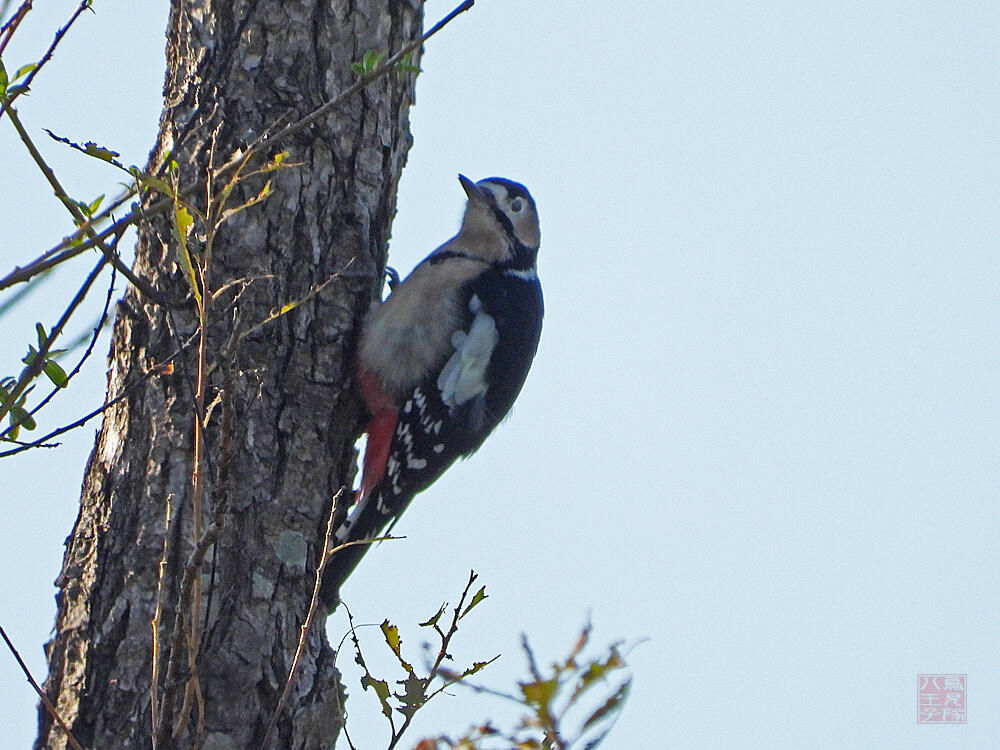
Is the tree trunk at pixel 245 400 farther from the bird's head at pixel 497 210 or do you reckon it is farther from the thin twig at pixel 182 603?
the bird's head at pixel 497 210

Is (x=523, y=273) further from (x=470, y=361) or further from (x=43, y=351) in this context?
(x=43, y=351)

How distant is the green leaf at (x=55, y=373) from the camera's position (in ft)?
7.66

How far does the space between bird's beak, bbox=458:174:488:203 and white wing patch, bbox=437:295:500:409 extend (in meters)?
0.57

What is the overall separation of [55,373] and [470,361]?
1828 mm

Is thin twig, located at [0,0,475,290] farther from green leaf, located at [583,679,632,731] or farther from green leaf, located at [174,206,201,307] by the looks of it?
green leaf, located at [583,679,632,731]

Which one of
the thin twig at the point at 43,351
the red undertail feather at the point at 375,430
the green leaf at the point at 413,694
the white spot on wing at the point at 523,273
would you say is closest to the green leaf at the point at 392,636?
the green leaf at the point at 413,694

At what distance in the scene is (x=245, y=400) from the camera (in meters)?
2.93

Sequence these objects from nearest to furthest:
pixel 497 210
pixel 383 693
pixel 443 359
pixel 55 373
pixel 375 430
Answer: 1. pixel 383 693
2. pixel 55 373
3. pixel 375 430
4. pixel 443 359
5. pixel 497 210

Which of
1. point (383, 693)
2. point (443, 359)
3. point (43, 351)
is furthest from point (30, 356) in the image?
point (443, 359)

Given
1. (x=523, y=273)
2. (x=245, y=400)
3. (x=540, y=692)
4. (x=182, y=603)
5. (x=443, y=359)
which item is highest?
(x=523, y=273)

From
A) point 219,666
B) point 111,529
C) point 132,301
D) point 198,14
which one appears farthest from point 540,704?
point 198,14

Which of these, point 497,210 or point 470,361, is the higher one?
point 497,210

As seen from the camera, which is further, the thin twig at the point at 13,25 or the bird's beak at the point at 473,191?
the bird's beak at the point at 473,191

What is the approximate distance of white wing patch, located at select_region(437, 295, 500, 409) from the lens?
3984mm
